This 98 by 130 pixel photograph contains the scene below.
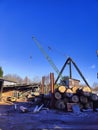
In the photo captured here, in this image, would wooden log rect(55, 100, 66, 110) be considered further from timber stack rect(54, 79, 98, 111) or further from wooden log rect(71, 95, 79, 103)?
wooden log rect(71, 95, 79, 103)

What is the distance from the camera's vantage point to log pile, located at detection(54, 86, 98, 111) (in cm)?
1412

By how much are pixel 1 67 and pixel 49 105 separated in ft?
117

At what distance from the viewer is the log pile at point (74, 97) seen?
14125mm

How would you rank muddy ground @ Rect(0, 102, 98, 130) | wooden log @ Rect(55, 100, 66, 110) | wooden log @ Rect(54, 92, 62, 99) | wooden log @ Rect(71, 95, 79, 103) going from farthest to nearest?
wooden log @ Rect(54, 92, 62, 99), wooden log @ Rect(71, 95, 79, 103), wooden log @ Rect(55, 100, 66, 110), muddy ground @ Rect(0, 102, 98, 130)

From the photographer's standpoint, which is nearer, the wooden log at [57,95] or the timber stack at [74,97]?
the timber stack at [74,97]

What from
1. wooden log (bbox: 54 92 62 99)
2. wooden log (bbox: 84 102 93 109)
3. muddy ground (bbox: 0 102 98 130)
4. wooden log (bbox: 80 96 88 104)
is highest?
wooden log (bbox: 54 92 62 99)

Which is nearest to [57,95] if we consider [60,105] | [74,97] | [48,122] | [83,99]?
[60,105]

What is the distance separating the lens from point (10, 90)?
3159 cm

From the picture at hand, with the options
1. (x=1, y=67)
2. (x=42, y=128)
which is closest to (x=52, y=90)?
(x=42, y=128)

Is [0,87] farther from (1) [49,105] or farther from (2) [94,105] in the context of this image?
(2) [94,105]

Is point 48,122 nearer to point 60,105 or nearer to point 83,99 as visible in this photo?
point 60,105

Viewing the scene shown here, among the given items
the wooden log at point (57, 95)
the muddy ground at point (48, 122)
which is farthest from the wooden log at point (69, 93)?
the muddy ground at point (48, 122)

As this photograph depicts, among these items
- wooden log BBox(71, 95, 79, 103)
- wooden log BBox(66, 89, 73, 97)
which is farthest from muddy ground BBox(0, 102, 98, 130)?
wooden log BBox(66, 89, 73, 97)

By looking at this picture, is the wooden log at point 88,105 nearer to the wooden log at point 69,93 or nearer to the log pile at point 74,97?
the log pile at point 74,97
